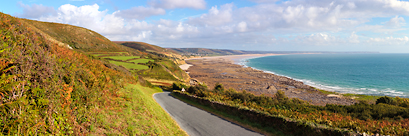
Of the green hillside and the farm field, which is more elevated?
the green hillside

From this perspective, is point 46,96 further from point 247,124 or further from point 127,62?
point 127,62

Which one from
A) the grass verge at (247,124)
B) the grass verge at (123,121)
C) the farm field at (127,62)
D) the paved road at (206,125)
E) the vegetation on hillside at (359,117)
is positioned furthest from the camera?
the farm field at (127,62)

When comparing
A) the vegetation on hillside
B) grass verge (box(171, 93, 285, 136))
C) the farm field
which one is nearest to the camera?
the vegetation on hillside

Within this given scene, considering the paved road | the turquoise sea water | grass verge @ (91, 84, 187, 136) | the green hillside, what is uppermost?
the green hillside

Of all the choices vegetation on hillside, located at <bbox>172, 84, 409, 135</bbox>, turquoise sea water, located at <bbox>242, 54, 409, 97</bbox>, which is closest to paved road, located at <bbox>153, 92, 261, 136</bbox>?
vegetation on hillside, located at <bbox>172, 84, 409, 135</bbox>

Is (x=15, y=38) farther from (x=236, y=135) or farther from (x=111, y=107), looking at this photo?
(x=236, y=135)

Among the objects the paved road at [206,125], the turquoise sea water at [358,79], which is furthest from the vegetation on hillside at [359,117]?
the turquoise sea water at [358,79]

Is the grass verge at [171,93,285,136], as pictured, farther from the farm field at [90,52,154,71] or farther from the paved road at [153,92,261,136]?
the farm field at [90,52,154,71]

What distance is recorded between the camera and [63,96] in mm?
5695

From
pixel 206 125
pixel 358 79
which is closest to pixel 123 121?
pixel 206 125

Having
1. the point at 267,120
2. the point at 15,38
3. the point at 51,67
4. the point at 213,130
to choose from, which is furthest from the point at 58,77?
the point at 267,120

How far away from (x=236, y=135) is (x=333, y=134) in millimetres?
5894

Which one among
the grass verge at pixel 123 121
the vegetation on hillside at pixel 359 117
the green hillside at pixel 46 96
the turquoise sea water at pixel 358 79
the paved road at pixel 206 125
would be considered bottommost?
the turquoise sea water at pixel 358 79

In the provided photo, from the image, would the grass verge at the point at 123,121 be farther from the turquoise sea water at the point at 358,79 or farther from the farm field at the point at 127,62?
the turquoise sea water at the point at 358,79
